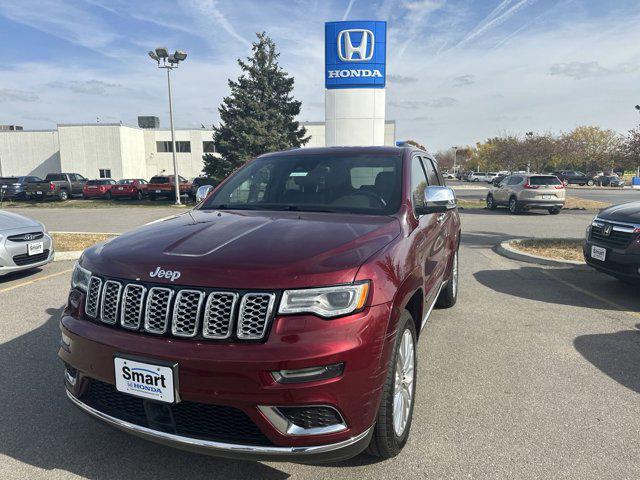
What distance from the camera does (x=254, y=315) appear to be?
6.81ft

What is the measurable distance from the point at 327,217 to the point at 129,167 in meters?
51.0

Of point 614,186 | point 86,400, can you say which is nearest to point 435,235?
point 86,400

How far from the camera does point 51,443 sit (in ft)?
9.04

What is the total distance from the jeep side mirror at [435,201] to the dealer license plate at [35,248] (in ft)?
19.5

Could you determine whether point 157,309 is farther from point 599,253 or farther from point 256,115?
point 256,115

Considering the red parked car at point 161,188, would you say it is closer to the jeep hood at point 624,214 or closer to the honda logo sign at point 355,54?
the honda logo sign at point 355,54

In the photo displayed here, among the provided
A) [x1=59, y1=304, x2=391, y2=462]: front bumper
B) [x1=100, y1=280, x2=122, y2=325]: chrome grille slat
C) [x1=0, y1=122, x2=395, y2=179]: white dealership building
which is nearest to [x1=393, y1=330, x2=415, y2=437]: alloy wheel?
[x1=59, y1=304, x2=391, y2=462]: front bumper

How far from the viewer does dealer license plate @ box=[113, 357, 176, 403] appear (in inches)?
82.4

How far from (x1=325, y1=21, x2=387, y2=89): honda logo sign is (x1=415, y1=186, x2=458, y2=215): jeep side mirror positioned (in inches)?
815

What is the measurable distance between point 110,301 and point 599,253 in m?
5.83

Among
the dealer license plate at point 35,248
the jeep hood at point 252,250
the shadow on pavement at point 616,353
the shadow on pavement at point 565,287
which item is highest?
the jeep hood at point 252,250

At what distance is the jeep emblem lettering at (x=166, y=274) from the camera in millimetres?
2189

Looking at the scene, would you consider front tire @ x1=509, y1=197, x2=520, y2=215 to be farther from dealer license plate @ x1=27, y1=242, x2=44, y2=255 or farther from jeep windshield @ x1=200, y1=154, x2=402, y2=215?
dealer license plate @ x1=27, y1=242, x2=44, y2=255

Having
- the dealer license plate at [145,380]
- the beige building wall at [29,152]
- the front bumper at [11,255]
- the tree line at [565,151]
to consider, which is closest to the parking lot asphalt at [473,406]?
the dealer license plate at [145,380]
